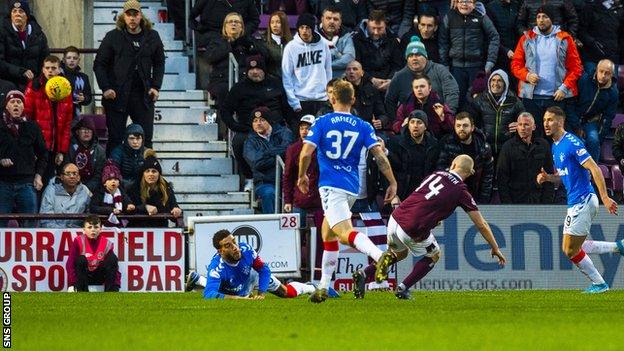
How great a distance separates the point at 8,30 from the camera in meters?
22.1

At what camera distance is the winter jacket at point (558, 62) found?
23391mm

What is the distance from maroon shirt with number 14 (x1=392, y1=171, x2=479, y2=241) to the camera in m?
16.2

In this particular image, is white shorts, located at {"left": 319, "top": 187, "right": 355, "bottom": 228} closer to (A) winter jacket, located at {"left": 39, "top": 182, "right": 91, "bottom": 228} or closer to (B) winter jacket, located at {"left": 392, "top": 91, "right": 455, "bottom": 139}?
(A) winter jacket, located at {"left": 39, "top": 182, "right": 91, "bottom": 228}

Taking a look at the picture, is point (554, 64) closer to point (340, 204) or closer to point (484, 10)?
point (484, 10)

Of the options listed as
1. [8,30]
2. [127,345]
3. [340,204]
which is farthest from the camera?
[8,30]

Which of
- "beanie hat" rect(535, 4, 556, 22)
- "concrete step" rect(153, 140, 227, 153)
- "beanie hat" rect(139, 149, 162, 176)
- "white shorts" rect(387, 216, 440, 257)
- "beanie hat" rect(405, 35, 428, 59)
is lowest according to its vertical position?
"white shorts" rect(387, 216, 440, 257)

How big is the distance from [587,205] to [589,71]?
639 centimetres

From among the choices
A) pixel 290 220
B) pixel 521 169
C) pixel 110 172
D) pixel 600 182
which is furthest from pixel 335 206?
pixel 521 169

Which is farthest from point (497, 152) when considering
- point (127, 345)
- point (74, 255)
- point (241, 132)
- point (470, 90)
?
point (127, 345)

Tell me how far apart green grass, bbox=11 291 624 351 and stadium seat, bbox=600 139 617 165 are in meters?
6.75

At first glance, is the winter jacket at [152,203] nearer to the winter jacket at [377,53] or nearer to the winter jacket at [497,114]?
the winter jacket at [377,53]

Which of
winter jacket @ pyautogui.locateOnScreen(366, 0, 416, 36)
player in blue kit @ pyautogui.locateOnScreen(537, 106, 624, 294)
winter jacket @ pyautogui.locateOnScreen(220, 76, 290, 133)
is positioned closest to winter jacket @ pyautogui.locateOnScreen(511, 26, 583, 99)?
winter jacket @ pyautogui.locateOnScreen(366, 0, 416, 36)

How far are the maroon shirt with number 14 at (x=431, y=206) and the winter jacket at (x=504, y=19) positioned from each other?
8.45m

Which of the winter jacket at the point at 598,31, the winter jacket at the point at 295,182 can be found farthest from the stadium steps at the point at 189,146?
the winter jacket at the point at 598,31
